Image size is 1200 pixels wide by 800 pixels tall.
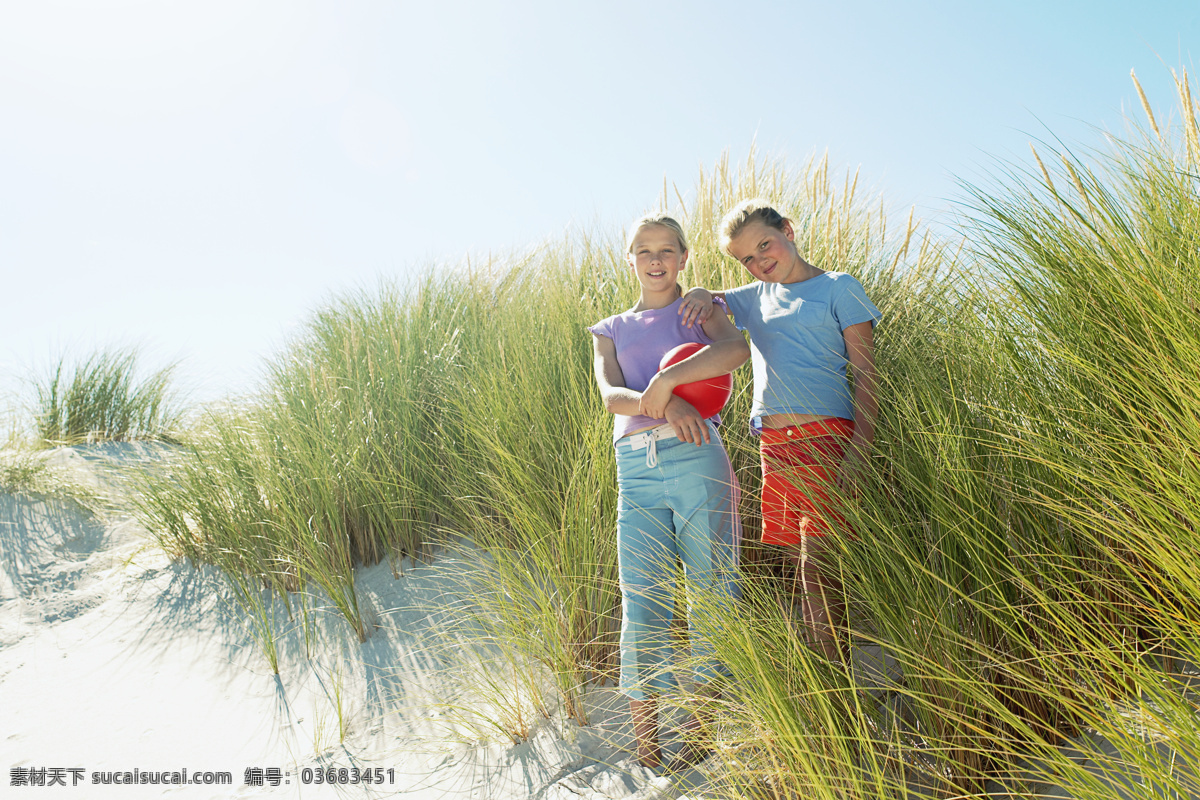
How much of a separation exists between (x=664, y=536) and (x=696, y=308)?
0.70 m

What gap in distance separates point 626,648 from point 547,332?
6.59 feet

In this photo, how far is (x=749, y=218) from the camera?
7.09ft

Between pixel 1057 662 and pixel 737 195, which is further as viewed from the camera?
pixel 737 195

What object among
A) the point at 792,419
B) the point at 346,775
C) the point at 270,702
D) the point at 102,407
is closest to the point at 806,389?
the point at 792,419

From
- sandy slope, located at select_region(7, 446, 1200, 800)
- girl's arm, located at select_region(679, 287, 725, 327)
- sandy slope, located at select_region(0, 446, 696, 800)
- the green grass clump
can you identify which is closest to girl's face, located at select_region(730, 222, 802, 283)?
girl's arm, located at select_region(679, 287, 725, 327)

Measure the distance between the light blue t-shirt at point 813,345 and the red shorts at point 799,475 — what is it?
6cm

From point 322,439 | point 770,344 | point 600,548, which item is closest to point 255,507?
point 322,439

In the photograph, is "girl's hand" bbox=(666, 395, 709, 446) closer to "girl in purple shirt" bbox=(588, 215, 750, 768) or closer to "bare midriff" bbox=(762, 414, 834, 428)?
"girl in purple shirt" bbox=(588, 215, 750, 768)

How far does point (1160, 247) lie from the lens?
6.18 ft

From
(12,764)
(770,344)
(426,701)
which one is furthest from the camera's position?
(12,764)

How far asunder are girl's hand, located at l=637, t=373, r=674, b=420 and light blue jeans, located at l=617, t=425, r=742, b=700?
9cm

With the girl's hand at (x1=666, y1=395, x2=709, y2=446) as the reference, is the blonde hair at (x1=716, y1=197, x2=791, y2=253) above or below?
above

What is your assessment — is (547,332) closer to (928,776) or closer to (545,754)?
(545,754)

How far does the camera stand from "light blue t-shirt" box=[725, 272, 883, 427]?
2.06 metres
